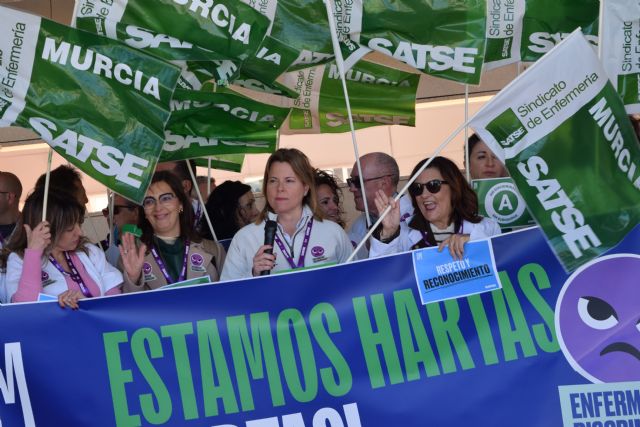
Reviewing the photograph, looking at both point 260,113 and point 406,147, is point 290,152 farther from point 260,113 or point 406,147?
point 406,147

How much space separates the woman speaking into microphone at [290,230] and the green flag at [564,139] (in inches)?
42.8

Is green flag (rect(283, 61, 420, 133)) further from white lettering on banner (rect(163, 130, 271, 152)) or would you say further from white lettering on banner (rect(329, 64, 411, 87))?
white lettering on banner (rect(163, 130, 271, 152))

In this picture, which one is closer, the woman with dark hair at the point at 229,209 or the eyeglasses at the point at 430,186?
the eyeglasses at the point at 430,186

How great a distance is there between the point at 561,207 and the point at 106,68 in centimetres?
225

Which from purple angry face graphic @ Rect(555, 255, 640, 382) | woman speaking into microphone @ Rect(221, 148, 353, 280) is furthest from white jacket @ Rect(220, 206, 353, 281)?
purple angry face graphic @ Rect(555, 255, 640, 382)

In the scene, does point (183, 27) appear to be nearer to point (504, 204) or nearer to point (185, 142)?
point (185, 142)

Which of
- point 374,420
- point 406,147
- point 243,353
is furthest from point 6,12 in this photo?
point 406,147

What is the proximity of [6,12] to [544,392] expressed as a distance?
3.06 metres

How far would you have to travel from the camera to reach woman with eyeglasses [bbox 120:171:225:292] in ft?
18.5

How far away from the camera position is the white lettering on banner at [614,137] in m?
4.89

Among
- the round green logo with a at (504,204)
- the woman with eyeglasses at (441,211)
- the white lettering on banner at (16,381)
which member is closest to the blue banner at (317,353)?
the white lettering on banner at (16,381)

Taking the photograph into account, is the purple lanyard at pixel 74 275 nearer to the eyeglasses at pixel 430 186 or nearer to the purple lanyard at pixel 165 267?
the purple lanyard at pixel 165 267

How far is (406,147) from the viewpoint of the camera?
422 inches

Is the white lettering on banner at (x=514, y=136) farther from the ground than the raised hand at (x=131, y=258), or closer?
farther from the ground
